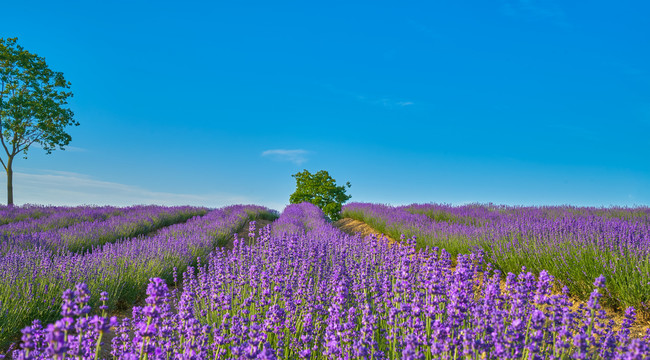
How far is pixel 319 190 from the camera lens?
A: 915 inches

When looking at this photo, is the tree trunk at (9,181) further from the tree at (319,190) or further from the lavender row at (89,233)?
the tree at (319,190)

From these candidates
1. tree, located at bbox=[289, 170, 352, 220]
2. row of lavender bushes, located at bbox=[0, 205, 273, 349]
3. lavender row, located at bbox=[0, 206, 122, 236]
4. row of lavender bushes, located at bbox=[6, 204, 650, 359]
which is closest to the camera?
row of lavender bushes, located at bbox=[6, 204, 650, 359]

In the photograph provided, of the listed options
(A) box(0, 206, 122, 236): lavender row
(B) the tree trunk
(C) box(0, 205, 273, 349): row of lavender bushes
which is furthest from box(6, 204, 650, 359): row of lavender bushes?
(B) the tree trunk

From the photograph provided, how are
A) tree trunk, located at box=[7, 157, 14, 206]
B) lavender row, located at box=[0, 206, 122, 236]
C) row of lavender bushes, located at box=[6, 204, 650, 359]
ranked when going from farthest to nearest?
tree trunk, located at box=[7, 157, 14, 206]
lavender row, located at box=[0, 206, 122, 236]
row of lavender bushes, located at box=[6, 204, 650, 359]

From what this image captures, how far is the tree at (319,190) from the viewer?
907 inches

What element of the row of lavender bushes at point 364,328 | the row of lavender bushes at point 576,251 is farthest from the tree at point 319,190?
the row of lavender bushes at point 364,328

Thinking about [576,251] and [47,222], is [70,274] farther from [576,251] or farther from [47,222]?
[47,222]

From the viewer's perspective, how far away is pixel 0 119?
56.6ft

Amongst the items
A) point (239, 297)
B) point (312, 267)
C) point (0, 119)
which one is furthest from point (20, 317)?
point (0, 119)

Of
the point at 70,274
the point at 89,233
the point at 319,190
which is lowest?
→ the point at 70,274

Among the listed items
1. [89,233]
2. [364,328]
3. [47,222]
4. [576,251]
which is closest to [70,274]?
[364,328]

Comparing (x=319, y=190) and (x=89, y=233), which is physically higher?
(x=319, y=190)

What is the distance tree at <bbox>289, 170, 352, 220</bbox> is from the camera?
2305 cm

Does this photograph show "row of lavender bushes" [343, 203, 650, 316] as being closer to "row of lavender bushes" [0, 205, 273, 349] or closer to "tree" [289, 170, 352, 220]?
"row of lavender bushes" [0, 205, 273, 349]
